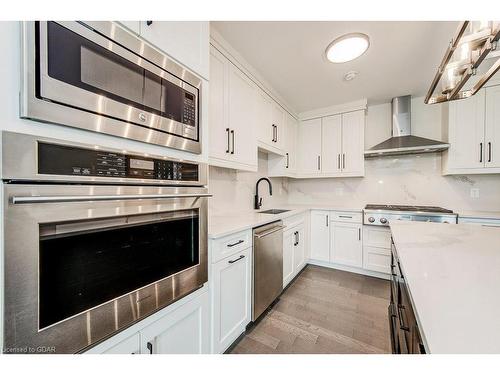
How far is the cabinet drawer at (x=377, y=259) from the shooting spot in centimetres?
259

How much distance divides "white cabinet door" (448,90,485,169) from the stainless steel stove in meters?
0.64

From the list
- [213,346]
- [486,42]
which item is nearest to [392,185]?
[486,42]

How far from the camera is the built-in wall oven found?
55 centimetres

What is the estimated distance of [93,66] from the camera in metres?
0.71

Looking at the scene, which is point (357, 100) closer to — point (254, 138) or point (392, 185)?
point (392, 185)

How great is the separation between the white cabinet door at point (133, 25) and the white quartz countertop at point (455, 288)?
1375 mm

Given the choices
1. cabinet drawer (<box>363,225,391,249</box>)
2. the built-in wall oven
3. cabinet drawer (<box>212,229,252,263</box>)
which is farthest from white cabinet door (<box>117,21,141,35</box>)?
cabinet drawer (<box>363,225,391,249</box>)

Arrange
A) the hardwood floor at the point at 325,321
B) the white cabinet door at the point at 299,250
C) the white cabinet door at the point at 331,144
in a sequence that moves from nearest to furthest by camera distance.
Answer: the hardwood floor at the point at 325,321 < the white cabinet door at the point at 299,250 < the white cabinet door at the point at 331,144

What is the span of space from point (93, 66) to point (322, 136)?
10.2ft

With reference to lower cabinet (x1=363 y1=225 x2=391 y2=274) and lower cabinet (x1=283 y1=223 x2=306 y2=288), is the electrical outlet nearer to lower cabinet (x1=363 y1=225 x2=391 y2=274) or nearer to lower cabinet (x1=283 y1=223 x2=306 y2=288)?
lower cabinet (x1=363 y1=225 x2=391 y2=274)

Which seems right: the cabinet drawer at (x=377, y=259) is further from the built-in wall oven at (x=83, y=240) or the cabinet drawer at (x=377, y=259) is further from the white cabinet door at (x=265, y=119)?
the built-in wall oven at (x=83, y=240)

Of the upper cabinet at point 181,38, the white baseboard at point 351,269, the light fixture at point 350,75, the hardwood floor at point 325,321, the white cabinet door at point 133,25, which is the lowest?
the hardwood floor at point 325,321

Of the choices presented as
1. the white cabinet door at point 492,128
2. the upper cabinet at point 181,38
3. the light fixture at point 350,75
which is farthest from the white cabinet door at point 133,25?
the white cabinet door at point 492,128
